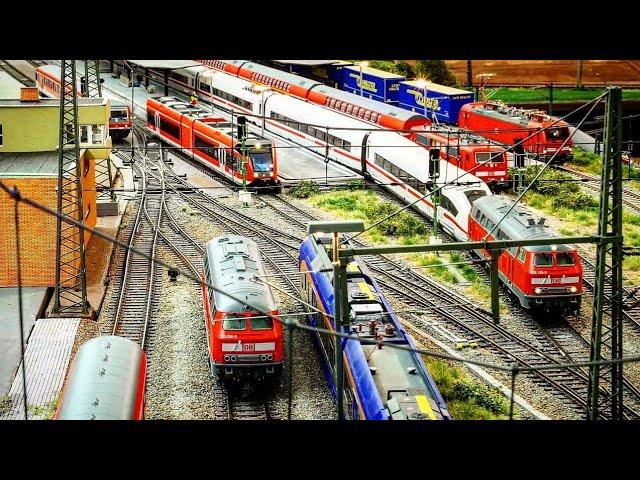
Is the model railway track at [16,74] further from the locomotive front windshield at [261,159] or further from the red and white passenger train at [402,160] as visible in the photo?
the locomotive front windshield at [261,159]

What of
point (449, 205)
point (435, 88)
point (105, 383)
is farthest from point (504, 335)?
point (435, 88)

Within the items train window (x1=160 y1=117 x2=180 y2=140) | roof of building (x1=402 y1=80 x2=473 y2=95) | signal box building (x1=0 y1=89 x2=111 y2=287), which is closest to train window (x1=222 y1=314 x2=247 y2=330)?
signal box building (x1=0 y1=89 x2=111 y2=287)

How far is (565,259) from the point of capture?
24.9 m

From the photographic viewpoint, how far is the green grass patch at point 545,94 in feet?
173

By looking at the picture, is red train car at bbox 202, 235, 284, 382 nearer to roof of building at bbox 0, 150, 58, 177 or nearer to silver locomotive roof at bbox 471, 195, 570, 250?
silver locomotive roof at bbox 471, 195, 570, 250

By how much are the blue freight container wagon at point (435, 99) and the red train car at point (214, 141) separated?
38.0ft

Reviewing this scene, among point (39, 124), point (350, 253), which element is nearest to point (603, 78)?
point (39, 124)

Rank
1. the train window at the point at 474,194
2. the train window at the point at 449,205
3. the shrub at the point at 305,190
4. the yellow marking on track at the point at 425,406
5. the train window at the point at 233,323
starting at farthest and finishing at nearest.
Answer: the shrub at the point at 305,190 < the train window at the point at 449,205 < the train window at the point at 474,194 < the train window at the point at 233,323 < the yellow marking on track at the point at 425,406

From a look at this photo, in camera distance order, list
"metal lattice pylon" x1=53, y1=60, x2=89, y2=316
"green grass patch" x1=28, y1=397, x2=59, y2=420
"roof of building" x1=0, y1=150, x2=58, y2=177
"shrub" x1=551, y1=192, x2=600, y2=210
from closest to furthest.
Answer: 1. "green grass patch" x1=28, y1=397, x2=59, y2=420
2. "metal lattice pylon" x1=53, y1=60, x2=89, y2=316
3. "roof of building" x1=0, y1=150, x2=58, y2=177
4. "shrub" x1=551, y1=192, x2=600, y2=210

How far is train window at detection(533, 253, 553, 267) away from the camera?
971 inches

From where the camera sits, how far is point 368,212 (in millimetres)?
34406

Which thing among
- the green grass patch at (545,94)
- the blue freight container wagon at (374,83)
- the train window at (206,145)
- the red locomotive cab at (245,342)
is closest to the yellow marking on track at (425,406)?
the red locomotive cab at (245,342)

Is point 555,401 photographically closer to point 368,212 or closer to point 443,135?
point 368,212

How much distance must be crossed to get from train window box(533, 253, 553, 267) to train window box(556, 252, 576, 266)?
0.20 m
